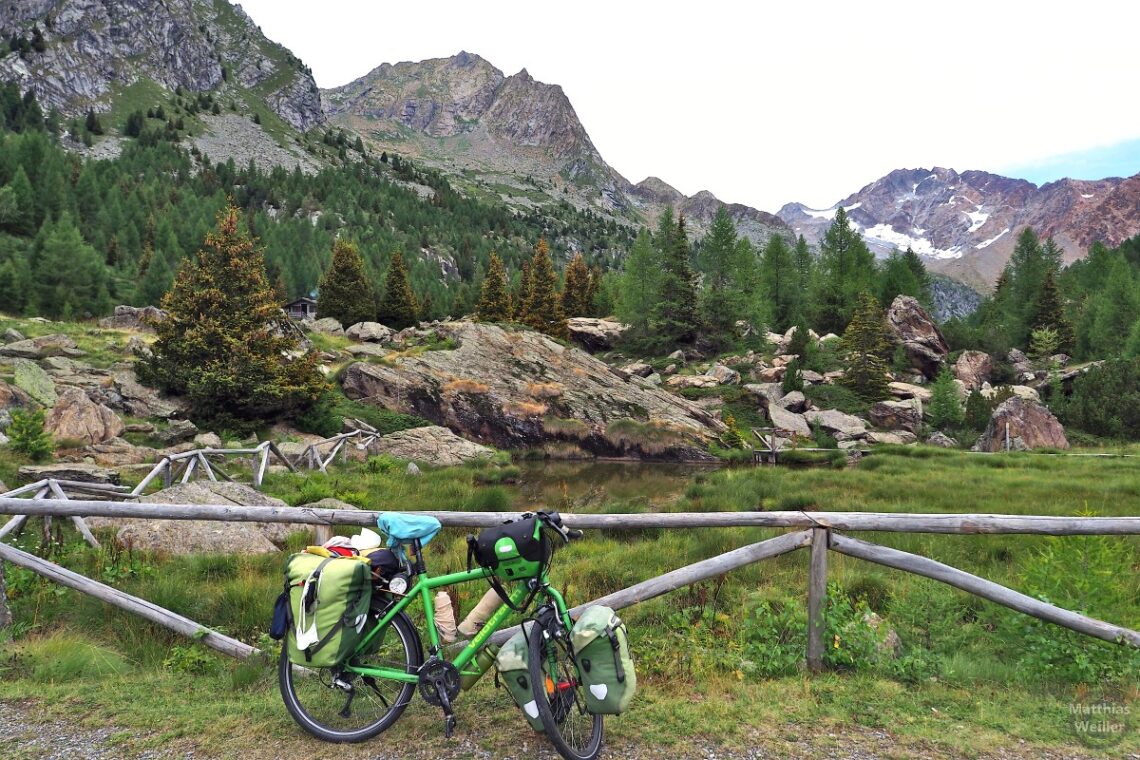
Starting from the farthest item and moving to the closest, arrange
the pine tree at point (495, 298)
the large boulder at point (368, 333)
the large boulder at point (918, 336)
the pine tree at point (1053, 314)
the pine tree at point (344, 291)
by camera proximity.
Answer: the pine tree at point (495, 298) → the pine tree at point (344, 291) → the pine tree at point (1053, 314) → the large boulder at point (918, 336) → the large boulder at point (368, 333)

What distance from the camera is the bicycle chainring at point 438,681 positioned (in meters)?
3.76

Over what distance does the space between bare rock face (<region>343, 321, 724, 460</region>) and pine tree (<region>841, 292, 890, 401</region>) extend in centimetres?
1271

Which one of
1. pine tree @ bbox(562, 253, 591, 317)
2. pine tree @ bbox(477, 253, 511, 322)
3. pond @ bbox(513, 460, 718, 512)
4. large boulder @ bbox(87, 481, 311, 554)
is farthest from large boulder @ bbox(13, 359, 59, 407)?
pine tree @ bbox(562, 253, 591, 317)

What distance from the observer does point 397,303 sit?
179 feet

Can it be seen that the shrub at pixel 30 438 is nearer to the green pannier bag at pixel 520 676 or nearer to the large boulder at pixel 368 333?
the green pannier bag at pixel 520 676

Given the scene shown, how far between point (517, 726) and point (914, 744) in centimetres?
278

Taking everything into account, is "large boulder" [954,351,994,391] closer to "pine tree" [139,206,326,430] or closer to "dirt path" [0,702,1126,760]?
"pine tree" [139,206,326,430]

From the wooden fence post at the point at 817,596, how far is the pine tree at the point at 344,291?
52835 mm

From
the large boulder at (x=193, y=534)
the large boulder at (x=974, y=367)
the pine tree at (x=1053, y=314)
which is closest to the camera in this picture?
the large boulder at (x=193, y=534)

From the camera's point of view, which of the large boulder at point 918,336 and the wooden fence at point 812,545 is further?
the large boulder at point 918,336

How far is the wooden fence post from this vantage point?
495 cm

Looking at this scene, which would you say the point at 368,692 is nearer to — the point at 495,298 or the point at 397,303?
the point at 495,298

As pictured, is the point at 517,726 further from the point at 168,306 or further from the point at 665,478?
the point at 168,306

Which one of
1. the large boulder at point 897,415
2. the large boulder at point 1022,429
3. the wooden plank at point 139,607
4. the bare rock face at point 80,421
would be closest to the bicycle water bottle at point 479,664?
the wooden plank at point 139,607
